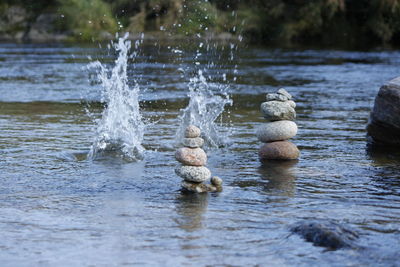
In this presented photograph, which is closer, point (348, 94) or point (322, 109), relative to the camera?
point (322, 109)

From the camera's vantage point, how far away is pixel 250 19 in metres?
47.6

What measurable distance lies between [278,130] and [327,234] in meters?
4.42

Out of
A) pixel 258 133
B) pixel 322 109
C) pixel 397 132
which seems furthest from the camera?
pixel 322 109

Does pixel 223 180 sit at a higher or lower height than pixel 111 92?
lower

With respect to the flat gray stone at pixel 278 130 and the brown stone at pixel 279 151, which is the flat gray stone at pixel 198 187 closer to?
the brown stone at pixel 279 151

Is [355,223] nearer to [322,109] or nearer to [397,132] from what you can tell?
[397,132]

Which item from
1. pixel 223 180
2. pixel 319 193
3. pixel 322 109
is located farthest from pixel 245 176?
pixel 322 109

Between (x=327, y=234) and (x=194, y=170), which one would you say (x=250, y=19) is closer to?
(x=194, y=170)

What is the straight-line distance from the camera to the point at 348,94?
69.9 ft

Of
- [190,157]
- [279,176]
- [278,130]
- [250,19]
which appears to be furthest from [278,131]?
[250,19]

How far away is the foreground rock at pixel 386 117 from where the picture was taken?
12242 mm

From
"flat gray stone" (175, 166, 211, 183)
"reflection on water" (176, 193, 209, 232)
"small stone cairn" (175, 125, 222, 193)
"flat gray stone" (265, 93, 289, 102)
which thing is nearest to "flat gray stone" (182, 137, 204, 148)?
"small stone cairn" (175, 125, 222, 193)

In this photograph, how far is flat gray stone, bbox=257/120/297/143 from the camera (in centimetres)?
1158

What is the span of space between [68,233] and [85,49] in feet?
105
